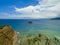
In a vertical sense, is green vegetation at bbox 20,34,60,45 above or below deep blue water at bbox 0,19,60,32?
below

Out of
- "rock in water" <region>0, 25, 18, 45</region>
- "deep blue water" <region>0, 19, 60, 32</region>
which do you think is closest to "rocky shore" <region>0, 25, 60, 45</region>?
"rock in water" <region>0, 25, 18, 45</region>

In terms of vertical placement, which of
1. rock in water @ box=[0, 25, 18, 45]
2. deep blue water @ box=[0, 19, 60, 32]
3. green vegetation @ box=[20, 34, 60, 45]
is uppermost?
deep blue water @ box=[0, 19, 60, 32]

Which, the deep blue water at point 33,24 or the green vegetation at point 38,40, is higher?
the deep blue water at point 33,24

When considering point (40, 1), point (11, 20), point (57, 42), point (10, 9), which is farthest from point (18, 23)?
point (57, 42)

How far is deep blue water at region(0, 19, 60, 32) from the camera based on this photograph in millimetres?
2240

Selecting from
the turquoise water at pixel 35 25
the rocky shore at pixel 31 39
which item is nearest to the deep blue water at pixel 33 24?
the turquoise water at pixel 35 25

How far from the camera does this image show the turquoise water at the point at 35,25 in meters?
2.24

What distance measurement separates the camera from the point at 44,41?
2.32 m

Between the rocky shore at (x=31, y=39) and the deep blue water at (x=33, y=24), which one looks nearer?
the rocky shore at (x=31, y=39)

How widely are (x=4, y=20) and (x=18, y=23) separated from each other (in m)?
→ 0.24

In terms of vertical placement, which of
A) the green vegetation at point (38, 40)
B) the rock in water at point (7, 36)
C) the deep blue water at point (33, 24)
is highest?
the deep blue water at point (33, 24)

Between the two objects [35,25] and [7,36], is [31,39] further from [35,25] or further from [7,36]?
[7,36]

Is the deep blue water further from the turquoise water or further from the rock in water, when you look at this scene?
the rock in water

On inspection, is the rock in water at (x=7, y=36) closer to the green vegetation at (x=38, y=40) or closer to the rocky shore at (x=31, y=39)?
the rocky shore at (x=31, y=39)
